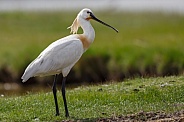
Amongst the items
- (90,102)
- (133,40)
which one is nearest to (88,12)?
(90,102)

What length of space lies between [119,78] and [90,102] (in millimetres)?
7758

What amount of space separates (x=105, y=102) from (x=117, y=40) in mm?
11335

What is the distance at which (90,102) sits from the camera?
39.3 feet

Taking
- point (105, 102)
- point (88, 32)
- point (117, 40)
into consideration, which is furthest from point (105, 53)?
point (88, 32)

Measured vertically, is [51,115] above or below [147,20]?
below

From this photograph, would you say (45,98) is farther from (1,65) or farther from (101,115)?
(1,65)

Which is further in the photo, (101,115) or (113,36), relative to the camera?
(113,36)

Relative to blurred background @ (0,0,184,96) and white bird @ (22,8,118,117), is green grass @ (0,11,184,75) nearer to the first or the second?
blurred background @ (0,0,184,96)

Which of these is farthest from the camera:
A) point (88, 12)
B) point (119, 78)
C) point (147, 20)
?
point (147, 20)

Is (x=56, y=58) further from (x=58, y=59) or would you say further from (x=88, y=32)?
(x=88, y=32)

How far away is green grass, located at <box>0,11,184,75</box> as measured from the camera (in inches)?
787

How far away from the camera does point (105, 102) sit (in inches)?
469

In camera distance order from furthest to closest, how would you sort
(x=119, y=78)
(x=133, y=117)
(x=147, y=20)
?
(x=147, y=20) < (x=119, y=78) < (x=133, y=117)

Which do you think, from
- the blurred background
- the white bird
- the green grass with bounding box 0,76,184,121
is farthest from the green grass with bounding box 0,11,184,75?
the white bird
